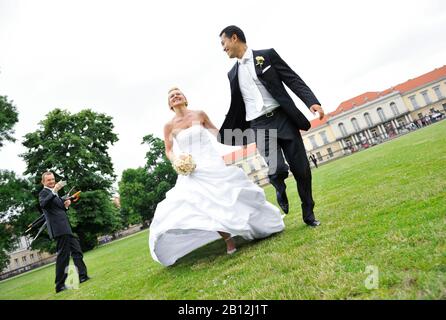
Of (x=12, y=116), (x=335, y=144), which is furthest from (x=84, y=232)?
(x=335, y=144)

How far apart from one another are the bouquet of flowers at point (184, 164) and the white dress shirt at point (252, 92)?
46.3 inches

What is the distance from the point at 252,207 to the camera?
5438mm

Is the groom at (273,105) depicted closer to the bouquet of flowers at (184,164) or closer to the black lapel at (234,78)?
the black lapel at (234,78)

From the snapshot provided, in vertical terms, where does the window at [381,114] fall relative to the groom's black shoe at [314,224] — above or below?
above

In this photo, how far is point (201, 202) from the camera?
5.22m

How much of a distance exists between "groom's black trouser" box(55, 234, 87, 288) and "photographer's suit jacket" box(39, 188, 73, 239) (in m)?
0.17

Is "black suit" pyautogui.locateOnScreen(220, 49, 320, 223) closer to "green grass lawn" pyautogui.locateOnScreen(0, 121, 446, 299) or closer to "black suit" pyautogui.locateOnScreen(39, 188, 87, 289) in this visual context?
"green grass lawn" pyautogui.locateOnScreen(0, 121, 446, 299)

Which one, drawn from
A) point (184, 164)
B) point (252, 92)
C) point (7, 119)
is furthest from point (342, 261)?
point (7, 119)

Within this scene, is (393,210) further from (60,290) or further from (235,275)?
(60,290)

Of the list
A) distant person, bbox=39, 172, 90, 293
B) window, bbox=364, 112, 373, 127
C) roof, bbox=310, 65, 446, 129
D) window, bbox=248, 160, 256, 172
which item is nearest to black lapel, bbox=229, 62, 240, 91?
distant person, bbox=39, 172, 90, 293

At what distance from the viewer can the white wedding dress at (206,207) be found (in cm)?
504

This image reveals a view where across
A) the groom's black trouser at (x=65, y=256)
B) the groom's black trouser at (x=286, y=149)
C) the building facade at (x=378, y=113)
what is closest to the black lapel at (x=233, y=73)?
the groom's black trouser at (x=286, y=149)
